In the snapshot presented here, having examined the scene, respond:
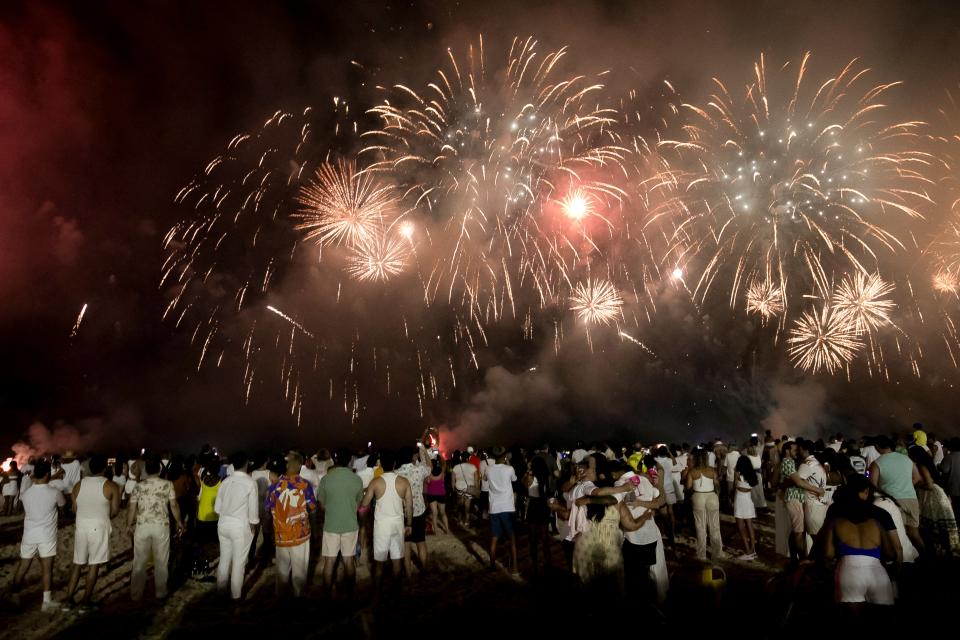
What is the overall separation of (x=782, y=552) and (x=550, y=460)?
587 cm

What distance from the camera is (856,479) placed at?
5.26 metres

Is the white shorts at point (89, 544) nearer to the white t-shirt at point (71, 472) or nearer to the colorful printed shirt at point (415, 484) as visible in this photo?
the colorful printed shirt at point (415, 484)

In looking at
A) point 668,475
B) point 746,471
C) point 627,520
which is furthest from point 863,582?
point 668,475

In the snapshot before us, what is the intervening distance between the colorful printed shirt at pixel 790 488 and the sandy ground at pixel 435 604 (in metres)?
1.16

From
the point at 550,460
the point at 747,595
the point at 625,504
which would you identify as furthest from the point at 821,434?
the point at 625,504

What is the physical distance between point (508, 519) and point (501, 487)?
20.9 inches

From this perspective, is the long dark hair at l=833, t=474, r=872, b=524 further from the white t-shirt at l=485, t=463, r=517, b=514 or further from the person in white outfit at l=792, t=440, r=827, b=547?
the white t-shirt at l=485, t=463, r=517, b=514

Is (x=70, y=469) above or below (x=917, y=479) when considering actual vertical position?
above

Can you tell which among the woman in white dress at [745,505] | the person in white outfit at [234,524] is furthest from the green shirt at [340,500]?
the woman in white dress at [745,505]

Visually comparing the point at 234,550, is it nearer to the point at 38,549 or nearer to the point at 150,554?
the point at 150,554

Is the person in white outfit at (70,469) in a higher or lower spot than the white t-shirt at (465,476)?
higher

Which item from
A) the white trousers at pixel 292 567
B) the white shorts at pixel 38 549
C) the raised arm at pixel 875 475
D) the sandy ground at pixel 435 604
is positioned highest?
the raised arm at pixel 875 475

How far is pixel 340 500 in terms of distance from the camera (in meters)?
8.08

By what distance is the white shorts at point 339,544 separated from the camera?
26.5 feet
